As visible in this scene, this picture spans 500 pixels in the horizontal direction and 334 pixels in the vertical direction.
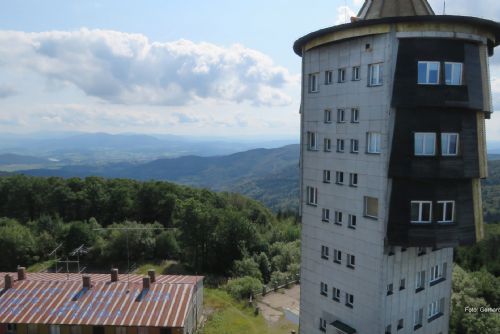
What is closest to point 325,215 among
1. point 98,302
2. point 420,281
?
point 420,281

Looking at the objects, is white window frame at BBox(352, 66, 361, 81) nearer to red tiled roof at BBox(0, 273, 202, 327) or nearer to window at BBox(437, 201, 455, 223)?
window at BBox(437, 201, 455, 223)

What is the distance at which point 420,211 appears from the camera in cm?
2433

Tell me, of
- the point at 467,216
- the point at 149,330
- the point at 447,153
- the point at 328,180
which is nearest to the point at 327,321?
the point at 328,180

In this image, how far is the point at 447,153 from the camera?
24.0 metres

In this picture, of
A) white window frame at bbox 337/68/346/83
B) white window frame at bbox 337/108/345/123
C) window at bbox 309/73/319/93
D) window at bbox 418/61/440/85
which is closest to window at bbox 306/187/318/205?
white window frame at bbox 337/108/345/123

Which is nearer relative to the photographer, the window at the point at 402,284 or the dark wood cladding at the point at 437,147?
the dark wood cladding at the point at 437,147

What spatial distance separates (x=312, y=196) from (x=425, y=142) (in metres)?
9.47

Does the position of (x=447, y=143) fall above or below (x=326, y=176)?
above

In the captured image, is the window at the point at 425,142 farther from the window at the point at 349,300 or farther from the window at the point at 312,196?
the window at the point at 349,300

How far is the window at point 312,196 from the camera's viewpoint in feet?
98.1

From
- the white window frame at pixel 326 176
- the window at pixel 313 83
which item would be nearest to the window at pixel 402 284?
the white window frame at pixel 326 176

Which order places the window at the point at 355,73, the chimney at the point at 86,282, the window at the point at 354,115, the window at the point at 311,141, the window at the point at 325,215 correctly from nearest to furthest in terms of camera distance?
the window at the point at 355,73 → the window at the point at 354,115 → the window at the point at 325,215 → the window at the point at 311,141 → the chimney at the point at 86,282

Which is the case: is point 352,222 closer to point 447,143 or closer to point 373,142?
point 373,142

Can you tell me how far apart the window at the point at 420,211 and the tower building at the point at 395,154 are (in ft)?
0.20
